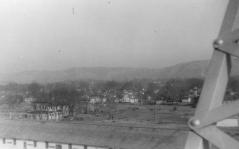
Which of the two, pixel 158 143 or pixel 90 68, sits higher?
pixel 90 68

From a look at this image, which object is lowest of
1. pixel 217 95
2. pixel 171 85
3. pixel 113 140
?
pixel 113 140

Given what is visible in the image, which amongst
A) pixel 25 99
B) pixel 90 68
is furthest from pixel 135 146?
pixel 25 99

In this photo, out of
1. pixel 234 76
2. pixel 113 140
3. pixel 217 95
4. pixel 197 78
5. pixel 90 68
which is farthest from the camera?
pixel 90 68

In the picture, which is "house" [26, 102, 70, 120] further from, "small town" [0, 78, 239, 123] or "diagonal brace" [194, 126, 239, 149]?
"diagonal brace" [194, 126, 239, 149]

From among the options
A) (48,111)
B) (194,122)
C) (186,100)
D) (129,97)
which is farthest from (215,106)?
(48,111)

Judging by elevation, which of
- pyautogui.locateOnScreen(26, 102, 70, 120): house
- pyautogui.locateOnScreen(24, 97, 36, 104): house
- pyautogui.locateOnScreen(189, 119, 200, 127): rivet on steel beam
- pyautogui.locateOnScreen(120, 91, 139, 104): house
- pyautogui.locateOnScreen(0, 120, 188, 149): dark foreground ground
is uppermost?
pyautogui.locateOnScreen(189, 119, 200, 127): rivet on steel beam

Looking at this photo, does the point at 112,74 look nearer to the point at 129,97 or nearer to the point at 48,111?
the point at 129,97

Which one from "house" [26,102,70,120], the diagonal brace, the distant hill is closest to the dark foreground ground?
"house" [26,102,70,120]

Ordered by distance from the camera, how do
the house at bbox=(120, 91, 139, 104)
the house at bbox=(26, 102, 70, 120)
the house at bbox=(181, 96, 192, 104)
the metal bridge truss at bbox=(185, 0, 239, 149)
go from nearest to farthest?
1. the metal bridge truss at bbox=(185, 0, 239, 149)
2. the house at bbox=(181, 96, 192, 104)
3. the house at bbox=(120, 91, 139, 104)
4. the house at bbox=(26, 102, 70, 120)

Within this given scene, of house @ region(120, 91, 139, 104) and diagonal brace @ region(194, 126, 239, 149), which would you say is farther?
house @ region(120, 91, 139, 104)

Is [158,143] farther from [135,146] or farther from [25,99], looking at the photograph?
[25,99]
